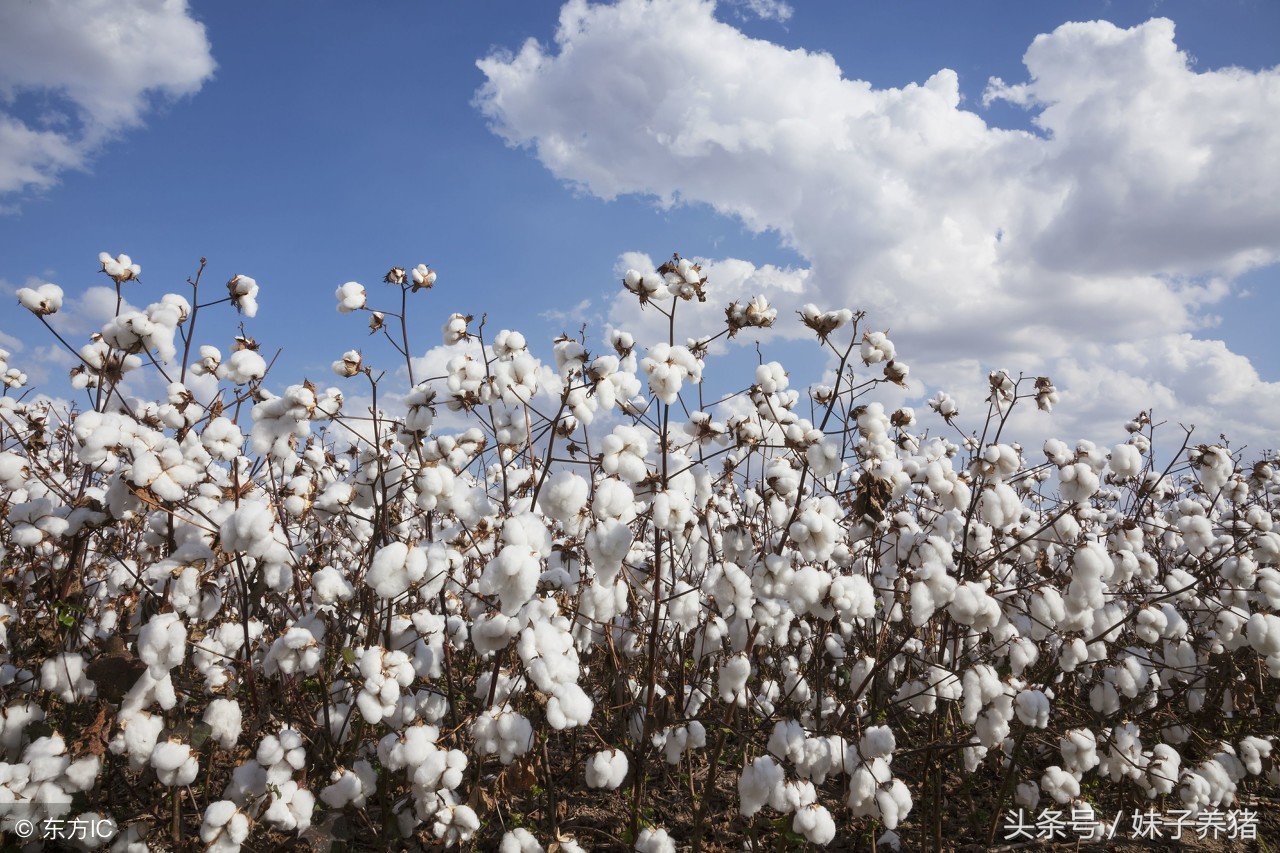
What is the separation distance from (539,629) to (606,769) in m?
0.79

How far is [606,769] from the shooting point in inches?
Answer: 128

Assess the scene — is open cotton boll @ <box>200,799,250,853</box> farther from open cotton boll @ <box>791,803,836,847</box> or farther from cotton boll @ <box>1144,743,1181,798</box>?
cotton boll @ <box>1144,743,1181,798</box>

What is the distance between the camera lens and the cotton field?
2896 millimetres

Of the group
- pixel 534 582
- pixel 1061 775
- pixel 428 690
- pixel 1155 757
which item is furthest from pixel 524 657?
pixel 1155 757

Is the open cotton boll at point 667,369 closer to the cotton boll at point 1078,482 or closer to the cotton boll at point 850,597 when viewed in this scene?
the cotton boll at point 850,597

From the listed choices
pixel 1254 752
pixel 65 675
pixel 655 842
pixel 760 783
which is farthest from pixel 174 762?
pixel 1254 752

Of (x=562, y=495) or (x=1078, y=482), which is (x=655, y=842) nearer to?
(x=562, y=495)

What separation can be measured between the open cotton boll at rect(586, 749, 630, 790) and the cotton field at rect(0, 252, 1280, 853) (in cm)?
2

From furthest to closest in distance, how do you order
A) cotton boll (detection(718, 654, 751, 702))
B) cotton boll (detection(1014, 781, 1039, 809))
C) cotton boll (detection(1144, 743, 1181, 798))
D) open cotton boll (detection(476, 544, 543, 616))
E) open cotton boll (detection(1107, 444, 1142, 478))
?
cotton boll (detection(1014, 781, 1039, 809)) → open cotton boll (detection(1107, 444, 1142, 478)) → cotton boll (detection(1144, 743, 1181, 798)) → cotton boll (detection(718, 654, 751, 702)) → open cotton boll (detection(476, 544, 543, 616))

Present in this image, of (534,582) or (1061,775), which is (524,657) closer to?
(534,582)

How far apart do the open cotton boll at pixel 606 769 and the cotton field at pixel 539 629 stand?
22 millimetres

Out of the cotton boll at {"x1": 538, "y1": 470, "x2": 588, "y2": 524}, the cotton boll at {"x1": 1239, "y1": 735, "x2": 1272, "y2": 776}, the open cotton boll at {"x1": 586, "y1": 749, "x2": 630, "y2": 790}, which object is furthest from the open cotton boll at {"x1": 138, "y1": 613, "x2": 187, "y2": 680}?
the cotton boll at {"x1": 1239, "y1": 735, "x2": 1272, "y2": 776}

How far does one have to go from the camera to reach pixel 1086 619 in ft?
12.2

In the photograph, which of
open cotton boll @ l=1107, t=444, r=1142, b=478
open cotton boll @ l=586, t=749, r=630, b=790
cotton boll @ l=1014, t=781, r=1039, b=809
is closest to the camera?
open cotton boll @ l=586, t=749, r=630, b=790
